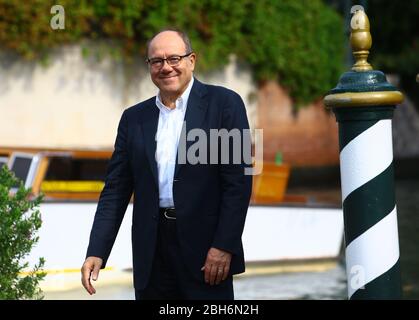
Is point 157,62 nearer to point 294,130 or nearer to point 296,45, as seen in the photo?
point 296,45

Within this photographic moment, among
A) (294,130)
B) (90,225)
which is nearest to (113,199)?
(90,225)

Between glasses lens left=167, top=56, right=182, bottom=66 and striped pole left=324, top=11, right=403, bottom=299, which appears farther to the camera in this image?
glasses lens left=167, top=56, right=182, bottom=66

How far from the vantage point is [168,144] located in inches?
161

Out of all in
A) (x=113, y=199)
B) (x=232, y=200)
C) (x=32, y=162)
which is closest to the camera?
(x=232, y=200)

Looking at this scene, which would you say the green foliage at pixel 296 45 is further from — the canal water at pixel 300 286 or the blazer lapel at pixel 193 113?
the blazer lapel at pixel 193 113

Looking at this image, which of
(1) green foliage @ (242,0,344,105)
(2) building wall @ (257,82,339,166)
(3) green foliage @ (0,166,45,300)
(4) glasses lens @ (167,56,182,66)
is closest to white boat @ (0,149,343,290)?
(3) green foliage @ (0,166,45,300)

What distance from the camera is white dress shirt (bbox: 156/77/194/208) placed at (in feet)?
13.4

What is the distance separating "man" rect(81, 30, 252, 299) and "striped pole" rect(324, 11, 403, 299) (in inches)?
17.9

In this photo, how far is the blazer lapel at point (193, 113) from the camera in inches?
159

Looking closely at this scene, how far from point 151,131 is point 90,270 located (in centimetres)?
62

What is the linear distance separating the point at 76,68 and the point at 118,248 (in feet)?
37.3

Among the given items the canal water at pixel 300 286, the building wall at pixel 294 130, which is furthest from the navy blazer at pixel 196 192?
the building wall at pixel 294 130

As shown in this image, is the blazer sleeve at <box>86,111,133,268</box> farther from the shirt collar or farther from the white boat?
the white boat

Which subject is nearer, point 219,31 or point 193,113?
point 193,113
